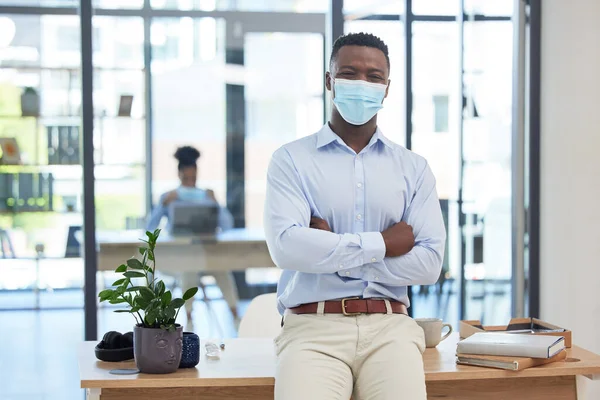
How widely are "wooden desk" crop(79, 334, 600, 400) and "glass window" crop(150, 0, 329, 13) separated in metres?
2.35

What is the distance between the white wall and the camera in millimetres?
4422

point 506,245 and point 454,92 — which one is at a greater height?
point 454,92

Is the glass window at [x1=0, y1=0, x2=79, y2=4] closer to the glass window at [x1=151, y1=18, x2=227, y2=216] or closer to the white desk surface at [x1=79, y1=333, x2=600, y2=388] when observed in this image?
the glass window at [x1=151, y1=18, x2=227, y2=216]

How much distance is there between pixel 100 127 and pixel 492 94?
2184 millimetres

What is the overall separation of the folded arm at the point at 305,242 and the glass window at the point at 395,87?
2.28 meters

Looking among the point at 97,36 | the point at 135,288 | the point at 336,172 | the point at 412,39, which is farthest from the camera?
the point at 412,39

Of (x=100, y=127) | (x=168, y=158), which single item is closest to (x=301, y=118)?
(x=168, y=158)

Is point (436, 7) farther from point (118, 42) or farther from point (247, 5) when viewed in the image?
point (118, 42)

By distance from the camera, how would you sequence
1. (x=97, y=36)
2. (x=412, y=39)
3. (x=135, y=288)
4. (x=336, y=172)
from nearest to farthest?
(x=135, y=288) → (x=336, y=172) → (x=97, y=36) → (x=412, y=39)

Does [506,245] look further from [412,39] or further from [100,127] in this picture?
[100,127]

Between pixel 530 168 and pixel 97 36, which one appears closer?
pixel 97 36

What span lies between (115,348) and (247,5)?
2.55 meters

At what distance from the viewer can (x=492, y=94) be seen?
189 inches

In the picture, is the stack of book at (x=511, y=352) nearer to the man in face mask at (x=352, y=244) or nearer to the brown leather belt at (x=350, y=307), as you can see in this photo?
the man in face mask at (x=352, y=244)
